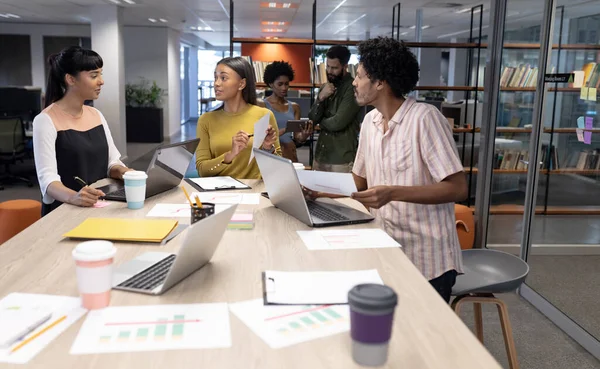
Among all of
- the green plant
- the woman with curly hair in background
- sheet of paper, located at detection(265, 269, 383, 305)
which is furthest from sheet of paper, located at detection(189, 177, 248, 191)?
the green plant

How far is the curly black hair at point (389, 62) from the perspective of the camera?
7.18 feet

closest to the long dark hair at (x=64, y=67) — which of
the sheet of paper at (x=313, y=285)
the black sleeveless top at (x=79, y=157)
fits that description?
the black sleeveless top at (x=79, y=157)

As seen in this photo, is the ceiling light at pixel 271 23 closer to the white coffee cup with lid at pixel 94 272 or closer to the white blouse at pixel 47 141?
the white blouse at pixel 47 141

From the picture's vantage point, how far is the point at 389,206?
2215 millimetres

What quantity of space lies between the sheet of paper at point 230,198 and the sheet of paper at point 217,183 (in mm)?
123

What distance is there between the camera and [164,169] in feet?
7.92

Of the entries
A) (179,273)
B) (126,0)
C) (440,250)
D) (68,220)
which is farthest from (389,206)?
(126,0)

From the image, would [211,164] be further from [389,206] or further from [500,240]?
[500,240]

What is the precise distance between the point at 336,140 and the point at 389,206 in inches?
82.2

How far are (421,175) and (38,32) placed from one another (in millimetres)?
13793

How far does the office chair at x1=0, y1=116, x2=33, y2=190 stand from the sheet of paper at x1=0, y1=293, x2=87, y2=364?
6874 mm

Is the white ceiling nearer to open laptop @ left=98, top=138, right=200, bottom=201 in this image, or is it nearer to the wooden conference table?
open laptop @ left=98, top=138, right=200, bottom=201

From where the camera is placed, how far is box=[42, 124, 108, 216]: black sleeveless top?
2666 millimetres

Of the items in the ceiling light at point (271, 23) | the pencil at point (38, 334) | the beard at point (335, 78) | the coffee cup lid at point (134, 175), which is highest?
the ceiling light at point (271, 23)
